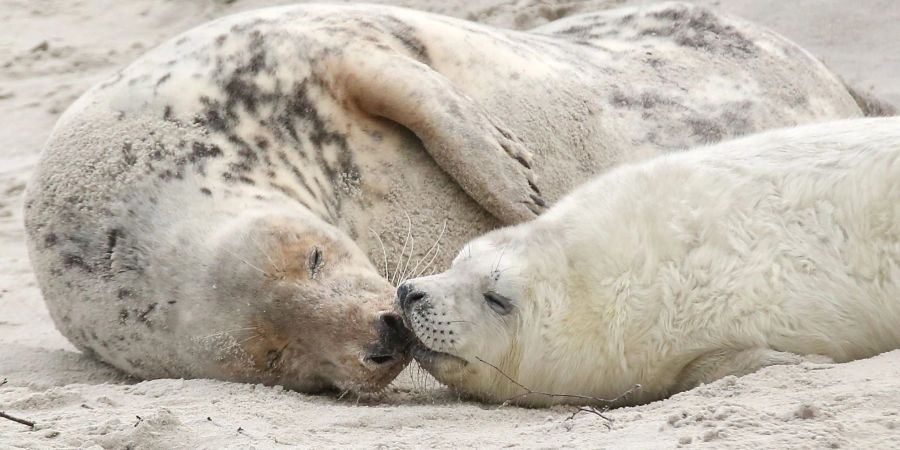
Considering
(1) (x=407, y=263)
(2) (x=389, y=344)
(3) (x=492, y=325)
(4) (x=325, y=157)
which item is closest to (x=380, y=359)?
(2) (x=389, y=344)

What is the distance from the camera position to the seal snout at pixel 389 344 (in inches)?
140

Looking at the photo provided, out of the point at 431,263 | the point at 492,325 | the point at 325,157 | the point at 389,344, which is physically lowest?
the point at 431,263

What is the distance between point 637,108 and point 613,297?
188 cm

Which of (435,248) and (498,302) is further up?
(498,302)

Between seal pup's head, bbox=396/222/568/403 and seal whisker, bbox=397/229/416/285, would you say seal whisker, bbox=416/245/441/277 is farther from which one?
seal pup's head, bbox=396/222/568/403

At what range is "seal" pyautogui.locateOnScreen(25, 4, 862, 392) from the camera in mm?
3736

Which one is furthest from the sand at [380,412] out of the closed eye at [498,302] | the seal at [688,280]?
the closed eye at [498,302]

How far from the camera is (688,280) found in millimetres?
3264

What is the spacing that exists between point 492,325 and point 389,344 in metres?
0.31

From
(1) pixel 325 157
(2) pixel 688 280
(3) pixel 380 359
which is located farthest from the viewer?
(1) pixel 325 157

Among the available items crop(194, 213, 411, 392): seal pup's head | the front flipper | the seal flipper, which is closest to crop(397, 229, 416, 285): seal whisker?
the seal flipper

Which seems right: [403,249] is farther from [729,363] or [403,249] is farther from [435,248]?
[729,363]

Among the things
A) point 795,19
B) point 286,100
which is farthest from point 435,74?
point 795,19

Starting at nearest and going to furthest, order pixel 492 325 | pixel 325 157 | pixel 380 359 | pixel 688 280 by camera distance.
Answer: pixel 688 280 < pixel 492 325 < pixel 380 359 < pixel 325 157
